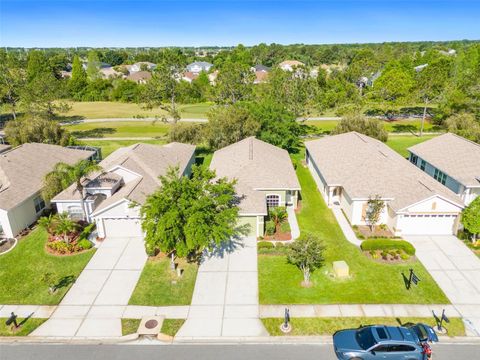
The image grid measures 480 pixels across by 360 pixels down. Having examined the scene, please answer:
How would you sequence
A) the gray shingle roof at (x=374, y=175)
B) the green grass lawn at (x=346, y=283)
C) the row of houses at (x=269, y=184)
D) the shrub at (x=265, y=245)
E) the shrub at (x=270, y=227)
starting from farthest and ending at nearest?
the gray shingle roof at (x=374, y=175)
the shrub at (x=270, y=227)
the row of houses at (x=269, y=184)
the shrub at (x=265, y=245)
the green grass lawn at (x=346, y=283)

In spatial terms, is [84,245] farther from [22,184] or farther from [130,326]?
[22,184]

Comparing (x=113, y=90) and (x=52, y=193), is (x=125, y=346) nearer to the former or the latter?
(x=52, y=193)

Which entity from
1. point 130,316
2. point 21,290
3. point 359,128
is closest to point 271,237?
point 130,316

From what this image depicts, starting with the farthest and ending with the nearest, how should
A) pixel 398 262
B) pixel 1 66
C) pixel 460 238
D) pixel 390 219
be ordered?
pixel 1 66 < pixel 390 219 < pixel 460 238 < pixel 398 262

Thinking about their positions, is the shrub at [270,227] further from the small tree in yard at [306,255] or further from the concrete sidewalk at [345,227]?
the concrete sidewalk at [345,227]

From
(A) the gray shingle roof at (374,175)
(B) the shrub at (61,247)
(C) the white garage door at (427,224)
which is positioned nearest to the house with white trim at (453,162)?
(A) the gray shingle roof at (374,175)

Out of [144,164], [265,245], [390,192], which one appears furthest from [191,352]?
[144,164]

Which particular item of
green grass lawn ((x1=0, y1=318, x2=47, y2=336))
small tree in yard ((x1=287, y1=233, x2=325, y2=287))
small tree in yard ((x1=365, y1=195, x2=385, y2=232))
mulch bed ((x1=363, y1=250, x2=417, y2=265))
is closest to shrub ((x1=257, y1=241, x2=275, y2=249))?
small tree in yard ((x1=287, y1=233, x2=325, y2=287))
